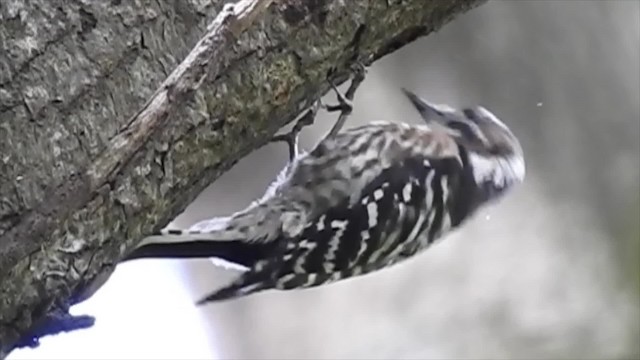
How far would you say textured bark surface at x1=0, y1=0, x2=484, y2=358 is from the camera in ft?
2.27

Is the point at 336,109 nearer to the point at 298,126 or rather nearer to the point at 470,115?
the point at 298,126

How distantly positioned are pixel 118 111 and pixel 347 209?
0.46 m

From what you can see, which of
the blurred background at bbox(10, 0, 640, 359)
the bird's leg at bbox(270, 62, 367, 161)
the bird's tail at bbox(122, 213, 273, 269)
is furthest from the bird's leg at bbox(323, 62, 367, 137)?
the blurred background at bbox(10, 0, 640, 359)

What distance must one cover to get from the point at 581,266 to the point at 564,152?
24 centimetres

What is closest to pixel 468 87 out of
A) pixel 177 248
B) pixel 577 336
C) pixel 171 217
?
pixel 577 336

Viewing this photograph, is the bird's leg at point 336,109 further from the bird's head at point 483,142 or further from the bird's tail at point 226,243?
the bird's head at point 483,142

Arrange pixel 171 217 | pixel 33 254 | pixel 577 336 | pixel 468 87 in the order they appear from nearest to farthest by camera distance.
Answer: pixel 33 254 → pixel 171 217 → pixel 468 87 → pixel 577 336

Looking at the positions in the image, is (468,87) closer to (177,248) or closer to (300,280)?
(300,280)

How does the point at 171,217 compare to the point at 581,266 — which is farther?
the point at 581,266

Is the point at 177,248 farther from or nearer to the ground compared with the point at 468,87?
farther from the ground

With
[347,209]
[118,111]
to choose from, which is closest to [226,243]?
[347,209]

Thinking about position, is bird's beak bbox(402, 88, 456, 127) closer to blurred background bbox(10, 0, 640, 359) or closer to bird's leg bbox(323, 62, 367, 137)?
bird's leg bbox(323, 62, 367, 137)

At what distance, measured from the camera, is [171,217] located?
32.7 inches

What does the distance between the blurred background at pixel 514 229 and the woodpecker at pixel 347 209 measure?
1.80 ft
